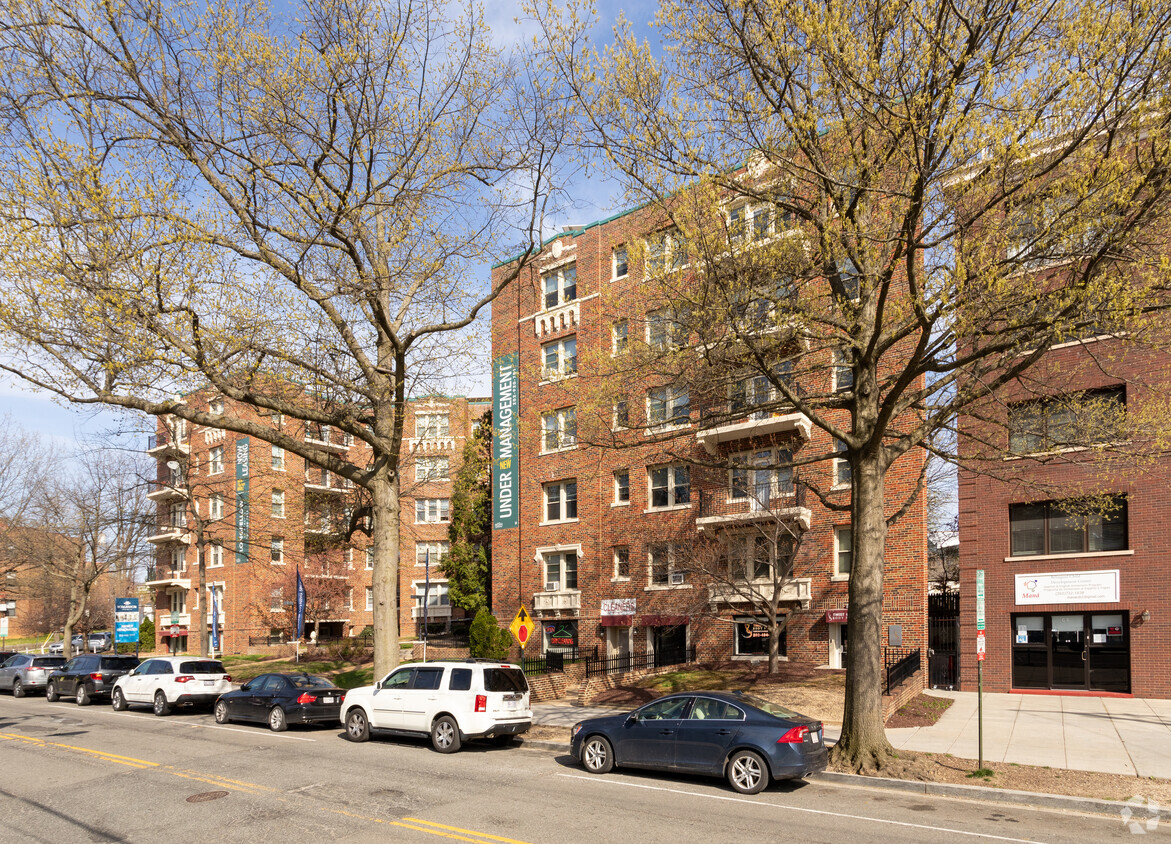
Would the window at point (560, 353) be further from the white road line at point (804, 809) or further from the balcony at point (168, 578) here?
the balcony at point (168, 578)

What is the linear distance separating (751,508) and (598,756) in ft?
48.3

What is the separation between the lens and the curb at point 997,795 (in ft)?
35.6

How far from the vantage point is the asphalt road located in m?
9.62

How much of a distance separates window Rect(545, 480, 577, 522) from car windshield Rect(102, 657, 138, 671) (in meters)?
16.3

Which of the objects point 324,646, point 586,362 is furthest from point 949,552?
point 586,362

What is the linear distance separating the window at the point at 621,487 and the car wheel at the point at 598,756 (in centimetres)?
1963

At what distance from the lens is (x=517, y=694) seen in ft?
53.2

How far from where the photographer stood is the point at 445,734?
612 inches

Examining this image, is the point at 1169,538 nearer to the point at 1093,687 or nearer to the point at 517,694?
the point at 1093,687

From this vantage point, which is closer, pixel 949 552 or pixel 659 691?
pixel 659 691

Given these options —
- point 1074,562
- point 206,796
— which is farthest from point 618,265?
point 206,796

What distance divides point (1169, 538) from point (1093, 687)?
483 centimetres

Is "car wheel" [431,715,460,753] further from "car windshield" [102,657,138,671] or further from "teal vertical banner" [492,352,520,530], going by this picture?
"teal vertical banner" [492,352,520,530]

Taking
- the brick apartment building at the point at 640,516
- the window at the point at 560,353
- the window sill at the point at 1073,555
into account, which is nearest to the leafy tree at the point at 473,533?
the brick apartment building at the point at 640,516
